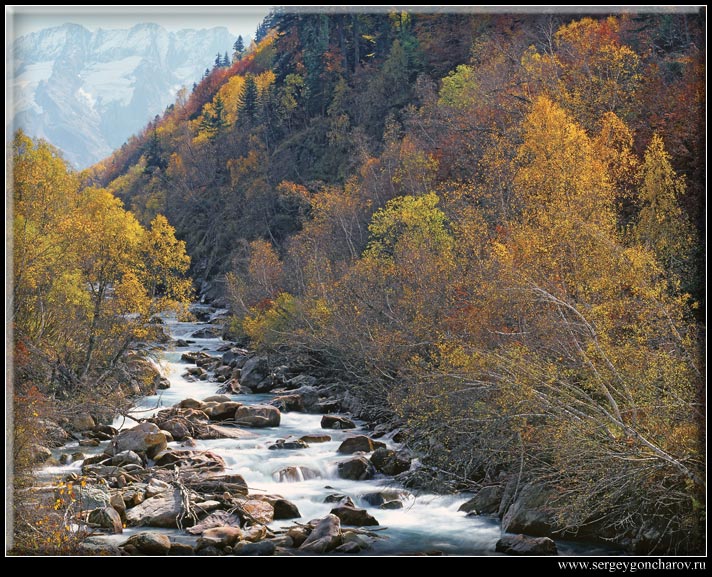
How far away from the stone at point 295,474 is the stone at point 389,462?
4.84 feet

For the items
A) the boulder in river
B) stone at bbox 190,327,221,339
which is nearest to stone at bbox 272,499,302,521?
the boulder in river

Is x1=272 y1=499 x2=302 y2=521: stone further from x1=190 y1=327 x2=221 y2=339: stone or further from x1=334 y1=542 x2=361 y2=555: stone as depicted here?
x1=190 y1=327 x2=221 y2=339: stone

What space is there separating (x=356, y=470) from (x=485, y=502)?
4.09 metres

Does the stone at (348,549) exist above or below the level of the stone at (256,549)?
below

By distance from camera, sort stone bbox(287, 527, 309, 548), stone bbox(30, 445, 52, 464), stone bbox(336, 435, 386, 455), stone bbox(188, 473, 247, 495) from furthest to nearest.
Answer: stone bbox(336, 435, 386, 455), stone bbox(188, 473, 247, 495), stone bbox(30, 445, 52, 464), stone bbox(287, 527, 309, 548)

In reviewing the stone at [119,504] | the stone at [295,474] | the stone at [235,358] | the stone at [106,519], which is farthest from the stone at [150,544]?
the stone at [235,358]

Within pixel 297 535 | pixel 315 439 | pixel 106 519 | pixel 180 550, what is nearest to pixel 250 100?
pixel 315 439

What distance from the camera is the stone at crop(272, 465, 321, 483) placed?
752 inches

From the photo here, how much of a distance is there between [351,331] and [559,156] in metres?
8.72

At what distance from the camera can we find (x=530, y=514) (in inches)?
557

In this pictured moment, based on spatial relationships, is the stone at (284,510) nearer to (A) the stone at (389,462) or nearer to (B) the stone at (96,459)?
(A) the stone at (389,462)

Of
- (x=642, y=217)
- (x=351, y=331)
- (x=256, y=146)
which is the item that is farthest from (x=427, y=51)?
(x=642, y=217)

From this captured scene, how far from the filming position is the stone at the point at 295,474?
1911 cm

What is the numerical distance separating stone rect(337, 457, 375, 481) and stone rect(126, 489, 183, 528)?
4.26m
